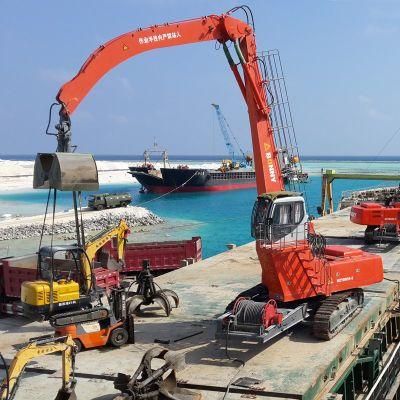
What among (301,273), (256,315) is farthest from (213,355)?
(301,273)

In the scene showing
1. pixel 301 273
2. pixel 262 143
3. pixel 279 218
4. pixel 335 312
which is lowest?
pixel 335 312

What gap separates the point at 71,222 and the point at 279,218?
35.9m

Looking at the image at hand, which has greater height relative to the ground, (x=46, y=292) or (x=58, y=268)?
(x=58, y=268)

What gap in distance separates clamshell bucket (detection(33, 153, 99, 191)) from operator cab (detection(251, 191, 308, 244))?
3236mm

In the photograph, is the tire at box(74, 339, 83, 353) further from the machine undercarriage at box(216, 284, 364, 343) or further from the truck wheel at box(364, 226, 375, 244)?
the truck wheel at box(364, 226, 375, 244)

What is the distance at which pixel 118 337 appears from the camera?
11.6 m

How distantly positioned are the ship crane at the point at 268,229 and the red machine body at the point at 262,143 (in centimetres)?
2

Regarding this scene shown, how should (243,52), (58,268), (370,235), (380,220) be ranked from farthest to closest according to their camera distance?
(370,235), (380,220), (243,52), (58,268)

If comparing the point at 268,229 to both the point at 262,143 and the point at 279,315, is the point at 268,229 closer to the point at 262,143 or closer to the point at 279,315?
the point at 279,315

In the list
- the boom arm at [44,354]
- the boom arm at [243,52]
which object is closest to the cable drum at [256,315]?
the boom arm at [44,354]

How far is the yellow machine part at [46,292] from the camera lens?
9.91 m

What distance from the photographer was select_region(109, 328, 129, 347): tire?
37.9ft

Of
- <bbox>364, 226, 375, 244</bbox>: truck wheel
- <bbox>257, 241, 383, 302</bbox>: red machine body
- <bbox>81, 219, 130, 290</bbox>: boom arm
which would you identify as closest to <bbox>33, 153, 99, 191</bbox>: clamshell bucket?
<bbox>257, 241, 383, 302</bbox>: red machine body

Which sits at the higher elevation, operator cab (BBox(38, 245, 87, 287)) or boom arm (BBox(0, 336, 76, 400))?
operator cab (BBox(38, 245, 87, 287))
